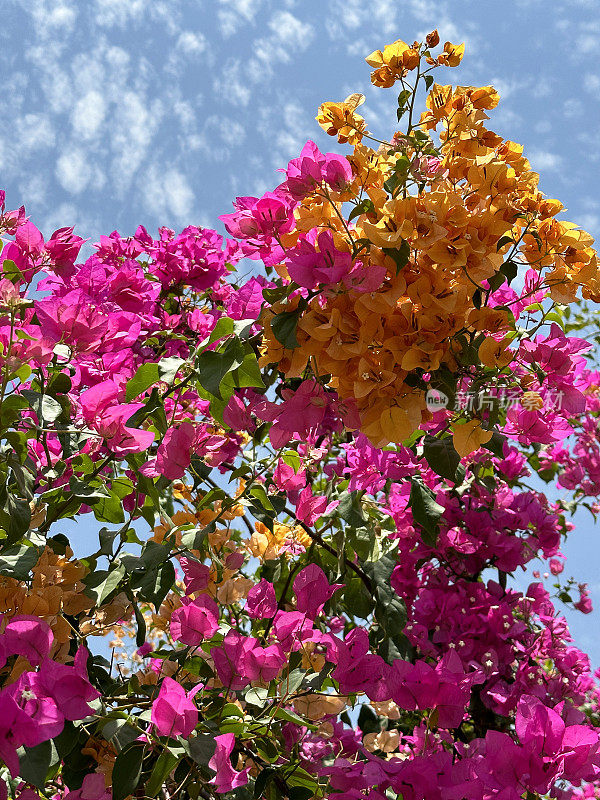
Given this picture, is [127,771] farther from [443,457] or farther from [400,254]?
[400,254]

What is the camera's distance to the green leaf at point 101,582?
3.58 feet

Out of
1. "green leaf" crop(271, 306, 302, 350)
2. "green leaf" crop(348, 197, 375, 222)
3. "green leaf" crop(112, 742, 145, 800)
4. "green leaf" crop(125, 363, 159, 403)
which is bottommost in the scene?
"green leaf" crop(112, 742, 145, 800)

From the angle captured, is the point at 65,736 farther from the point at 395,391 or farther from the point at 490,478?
the point at 490,478

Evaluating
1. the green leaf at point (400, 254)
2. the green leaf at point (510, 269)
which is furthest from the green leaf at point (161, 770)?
the green leaf at point (510, 269)

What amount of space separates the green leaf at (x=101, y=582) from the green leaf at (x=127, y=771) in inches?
9.2

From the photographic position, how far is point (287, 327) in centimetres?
95

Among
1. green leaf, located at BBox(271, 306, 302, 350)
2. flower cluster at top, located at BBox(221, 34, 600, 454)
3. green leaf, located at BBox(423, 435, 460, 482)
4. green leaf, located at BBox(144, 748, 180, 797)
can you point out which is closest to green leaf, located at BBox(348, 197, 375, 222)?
flower cluster at top, located at BBox(221, 34, 600, 454)

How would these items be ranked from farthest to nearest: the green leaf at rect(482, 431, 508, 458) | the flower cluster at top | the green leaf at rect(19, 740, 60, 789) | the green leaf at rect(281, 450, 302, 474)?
the green leaf at rect(281, 450, 302, 474)
the green leaf at rect(482, 431, 508, 458)
the flower cluster at top
the green leaf at rect(19, 740, 60, 789)

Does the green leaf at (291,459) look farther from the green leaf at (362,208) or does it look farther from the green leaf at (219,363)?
the green leaf at (362,208)

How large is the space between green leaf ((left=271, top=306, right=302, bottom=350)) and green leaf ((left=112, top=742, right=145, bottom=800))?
0.55 m

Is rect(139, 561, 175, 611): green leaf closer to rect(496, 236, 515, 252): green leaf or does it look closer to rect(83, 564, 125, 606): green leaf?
rect(83, 564, 125, 606): green leaf

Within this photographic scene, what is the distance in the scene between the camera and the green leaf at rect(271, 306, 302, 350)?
943mm

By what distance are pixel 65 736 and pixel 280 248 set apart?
28.5 inches

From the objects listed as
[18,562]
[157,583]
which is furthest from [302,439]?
[18,562]
